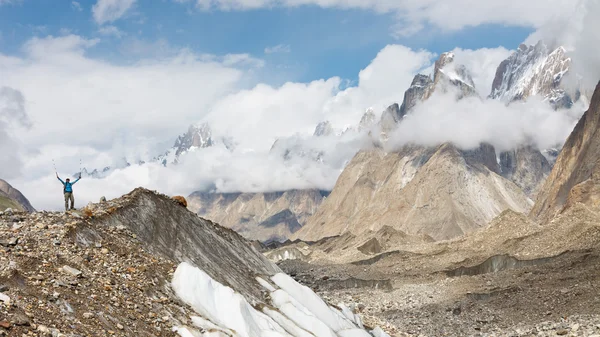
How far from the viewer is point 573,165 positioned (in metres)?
168

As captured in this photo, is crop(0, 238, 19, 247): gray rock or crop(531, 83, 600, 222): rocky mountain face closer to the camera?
crop(0, 238, 19, 247): gray rock

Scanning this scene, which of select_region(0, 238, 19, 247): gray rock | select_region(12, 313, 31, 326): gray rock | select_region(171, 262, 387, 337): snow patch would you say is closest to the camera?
select_region(12, 313, 31, 326): gray rock

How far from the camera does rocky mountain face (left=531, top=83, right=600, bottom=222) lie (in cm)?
15550

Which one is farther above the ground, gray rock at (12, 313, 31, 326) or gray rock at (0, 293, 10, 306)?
gray rock at (0, 293, 10, 306)

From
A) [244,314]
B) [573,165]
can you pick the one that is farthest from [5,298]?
[573,165]

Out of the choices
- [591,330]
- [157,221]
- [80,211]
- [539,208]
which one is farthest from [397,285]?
[539,208]

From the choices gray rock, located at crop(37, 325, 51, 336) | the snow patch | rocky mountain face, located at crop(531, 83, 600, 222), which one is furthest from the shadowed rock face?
rocky mountain face, located at crop(531, 83, 600, 222)

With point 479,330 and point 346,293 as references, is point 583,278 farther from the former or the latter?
point 346,293

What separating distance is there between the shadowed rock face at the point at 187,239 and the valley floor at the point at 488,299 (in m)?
10.5

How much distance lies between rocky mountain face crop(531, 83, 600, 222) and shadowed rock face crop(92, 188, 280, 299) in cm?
12442

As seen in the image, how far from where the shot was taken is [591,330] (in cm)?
3434

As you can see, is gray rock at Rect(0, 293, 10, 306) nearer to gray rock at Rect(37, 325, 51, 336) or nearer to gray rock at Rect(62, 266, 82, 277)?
gray rock at Rect(37, 325, 51, 336)

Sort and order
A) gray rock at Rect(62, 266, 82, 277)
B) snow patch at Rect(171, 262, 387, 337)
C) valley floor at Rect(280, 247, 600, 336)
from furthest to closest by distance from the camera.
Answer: valley floor at Rect(280, 247, 600, 336) → snow patch at Rect(171, 262, 387, 337) → gray rock at Rect(62, 266, 82, 277)

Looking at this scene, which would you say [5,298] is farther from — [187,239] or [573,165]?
[573,165]
